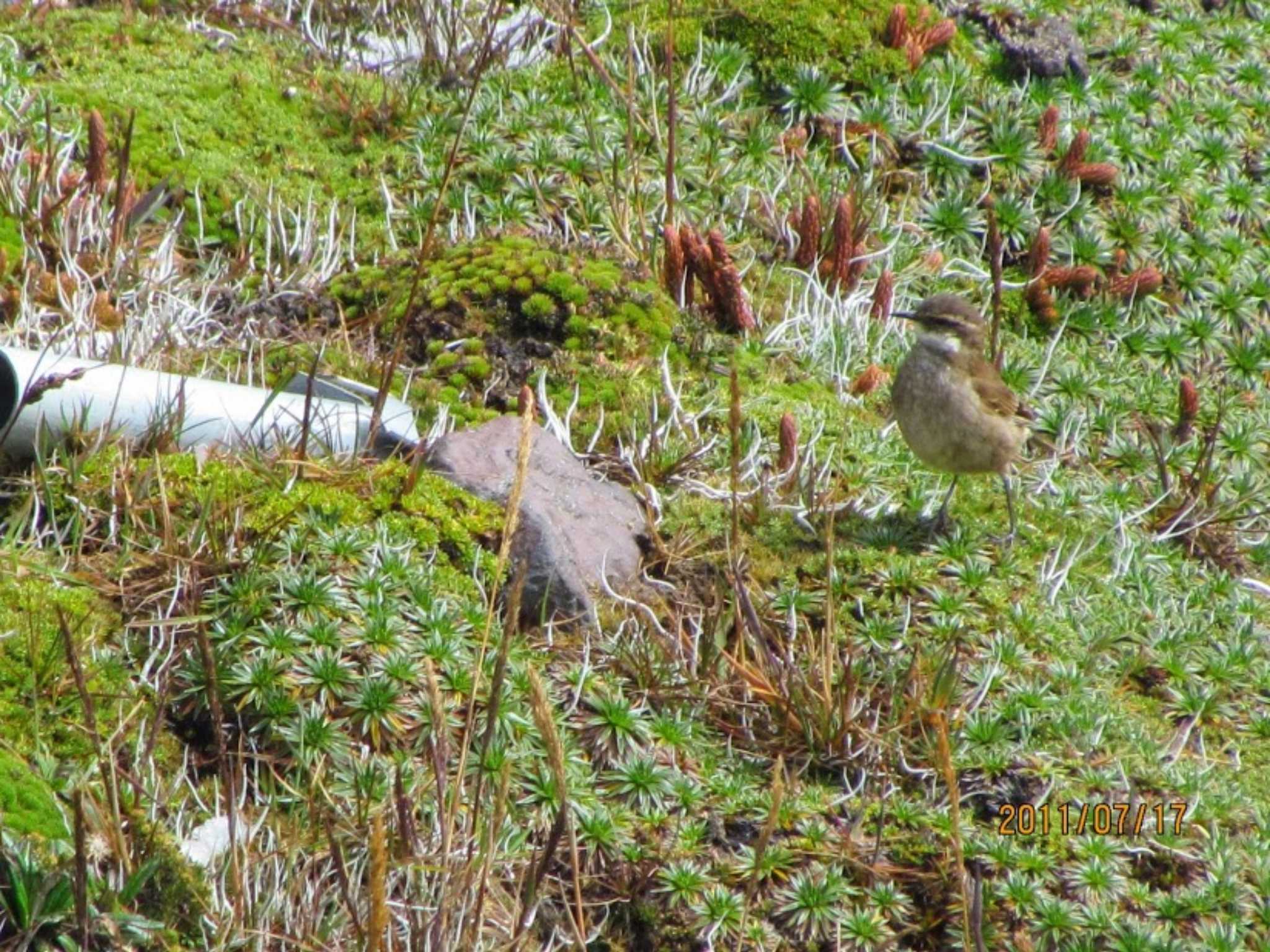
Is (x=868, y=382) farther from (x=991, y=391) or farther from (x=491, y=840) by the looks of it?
(x=491, y=840)

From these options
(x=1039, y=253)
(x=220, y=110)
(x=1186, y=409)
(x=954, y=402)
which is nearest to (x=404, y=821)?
(x=954, y=402)

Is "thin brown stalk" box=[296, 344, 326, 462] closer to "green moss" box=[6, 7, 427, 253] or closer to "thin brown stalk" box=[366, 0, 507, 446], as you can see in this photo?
"thin brown stalk" box=[366, 0, 507, 446]

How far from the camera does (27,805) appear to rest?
14.0ft

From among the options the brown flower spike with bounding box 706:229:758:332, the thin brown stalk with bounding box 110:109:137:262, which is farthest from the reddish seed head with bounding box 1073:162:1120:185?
the thin brown stalk with bounding box 110:109:137:262

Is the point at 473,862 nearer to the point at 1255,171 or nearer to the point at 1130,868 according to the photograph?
the point at 1130,868

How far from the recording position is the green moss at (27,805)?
4172mm

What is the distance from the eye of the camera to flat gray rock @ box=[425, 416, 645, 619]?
569 centimetres

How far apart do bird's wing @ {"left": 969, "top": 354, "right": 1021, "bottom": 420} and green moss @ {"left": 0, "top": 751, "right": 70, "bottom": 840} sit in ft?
13.1

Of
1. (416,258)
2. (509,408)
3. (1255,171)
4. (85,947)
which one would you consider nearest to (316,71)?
(416,258)

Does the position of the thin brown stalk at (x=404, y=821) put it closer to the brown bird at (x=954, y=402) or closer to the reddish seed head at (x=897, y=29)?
the brown bird at (x=954, y=402)

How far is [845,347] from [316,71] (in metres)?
3.83

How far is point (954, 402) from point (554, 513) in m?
1.76

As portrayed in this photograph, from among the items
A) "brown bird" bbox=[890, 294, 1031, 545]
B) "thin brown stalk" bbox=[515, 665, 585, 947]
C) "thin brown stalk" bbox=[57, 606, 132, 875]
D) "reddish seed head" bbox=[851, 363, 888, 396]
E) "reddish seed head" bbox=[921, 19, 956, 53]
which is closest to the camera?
"thin brown stalk" bbox=[515, 665, 585, 947]
